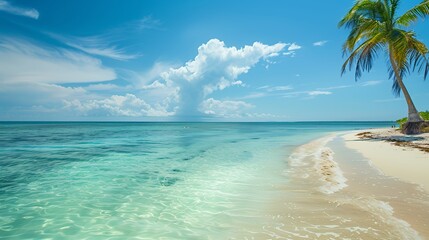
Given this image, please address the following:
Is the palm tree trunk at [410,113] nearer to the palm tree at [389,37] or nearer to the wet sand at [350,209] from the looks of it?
the palm tree at [389,37]

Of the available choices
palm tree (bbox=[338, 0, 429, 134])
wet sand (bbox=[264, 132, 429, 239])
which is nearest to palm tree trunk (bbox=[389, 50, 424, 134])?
palm tree (bbox=[338, 0, 429, 134])

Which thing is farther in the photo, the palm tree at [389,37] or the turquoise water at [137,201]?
the palm tree at [389,37]

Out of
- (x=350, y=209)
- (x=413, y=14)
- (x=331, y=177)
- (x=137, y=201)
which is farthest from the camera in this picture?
(x=413, y=14)

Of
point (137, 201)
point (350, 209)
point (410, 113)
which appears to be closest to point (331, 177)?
point (350, 209)

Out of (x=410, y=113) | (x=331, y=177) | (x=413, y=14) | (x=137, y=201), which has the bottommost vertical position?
(x=137, y=201)

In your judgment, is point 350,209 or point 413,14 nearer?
point 350,209

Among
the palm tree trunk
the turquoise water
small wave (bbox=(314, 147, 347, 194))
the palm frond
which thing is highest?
the palm frond

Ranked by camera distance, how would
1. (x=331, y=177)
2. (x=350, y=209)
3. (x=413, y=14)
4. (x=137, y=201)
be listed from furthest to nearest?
(x=413, y=14)
(x=331, y=177)
(x=137, y=201)
(x=350, y=209)

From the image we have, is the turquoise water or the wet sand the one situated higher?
the wet sand

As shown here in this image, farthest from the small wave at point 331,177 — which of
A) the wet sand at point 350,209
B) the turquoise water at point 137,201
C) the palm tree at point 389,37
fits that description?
the palm tree at point 389,37

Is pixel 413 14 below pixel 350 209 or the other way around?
the other way around

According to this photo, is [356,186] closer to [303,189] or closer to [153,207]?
[303,189]

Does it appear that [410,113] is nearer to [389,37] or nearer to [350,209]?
[389,37]

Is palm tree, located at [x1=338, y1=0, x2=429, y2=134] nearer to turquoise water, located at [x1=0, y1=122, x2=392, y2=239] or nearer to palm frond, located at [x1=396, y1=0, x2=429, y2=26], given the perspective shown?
palm frond, located at [x1=396, y1=0, x2=429, y2=26]
